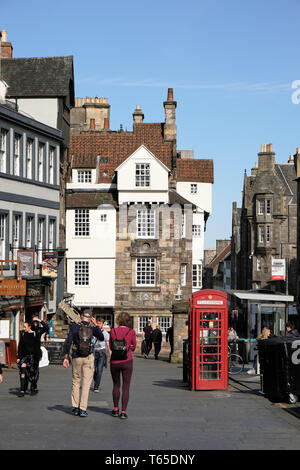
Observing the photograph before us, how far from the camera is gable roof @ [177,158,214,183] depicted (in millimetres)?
59906

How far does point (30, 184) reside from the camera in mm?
37812

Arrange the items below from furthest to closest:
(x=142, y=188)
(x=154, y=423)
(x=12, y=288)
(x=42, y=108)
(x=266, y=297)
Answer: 1. (x=142, y=188)
2. (x=42, y=108)
3. (x=266, y=297)
4. (x=12, y=288)
5. (x=154, y=423)

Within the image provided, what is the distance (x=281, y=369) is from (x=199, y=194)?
4381 centimetres

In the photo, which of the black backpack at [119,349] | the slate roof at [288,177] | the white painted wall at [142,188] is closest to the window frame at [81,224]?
the white painted wall at [142,188]

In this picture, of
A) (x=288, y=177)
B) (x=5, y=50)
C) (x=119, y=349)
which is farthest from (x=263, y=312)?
(x=288, y=177)

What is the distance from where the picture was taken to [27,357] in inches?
699

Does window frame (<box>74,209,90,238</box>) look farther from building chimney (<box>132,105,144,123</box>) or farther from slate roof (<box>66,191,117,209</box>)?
building chimney (<box>132,105,144,123</box>)

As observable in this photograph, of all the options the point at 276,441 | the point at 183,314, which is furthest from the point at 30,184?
the point at 276,441

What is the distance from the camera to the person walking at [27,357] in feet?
57.8

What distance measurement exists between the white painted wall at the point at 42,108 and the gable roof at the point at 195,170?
1811cm

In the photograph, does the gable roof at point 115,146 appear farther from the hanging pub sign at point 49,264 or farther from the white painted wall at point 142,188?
the hanging pub sign at point 49,264

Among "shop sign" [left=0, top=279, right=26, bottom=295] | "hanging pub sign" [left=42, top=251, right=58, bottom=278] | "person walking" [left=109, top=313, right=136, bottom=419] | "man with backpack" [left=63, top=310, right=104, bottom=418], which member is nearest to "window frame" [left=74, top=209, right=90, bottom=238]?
"hanging pub sign" [left=42, top=251, right=58, bottom=278]

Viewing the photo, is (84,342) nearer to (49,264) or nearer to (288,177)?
(49,264)

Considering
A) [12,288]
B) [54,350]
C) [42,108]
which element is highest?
[42,108]
